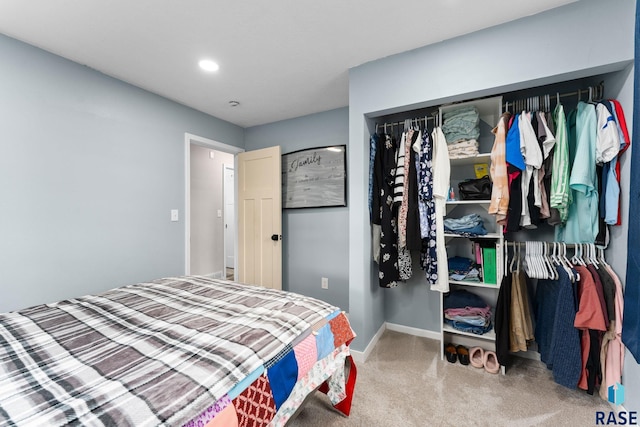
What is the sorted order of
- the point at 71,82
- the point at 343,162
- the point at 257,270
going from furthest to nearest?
1. the point at 257,270
2. the point at 343,162
3. the point at 71,82

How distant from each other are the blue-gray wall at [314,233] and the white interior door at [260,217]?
20 cm

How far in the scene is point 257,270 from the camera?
3.32 m

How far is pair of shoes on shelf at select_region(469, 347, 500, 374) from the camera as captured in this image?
1964 millimetres

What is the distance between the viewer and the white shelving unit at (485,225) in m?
1.99

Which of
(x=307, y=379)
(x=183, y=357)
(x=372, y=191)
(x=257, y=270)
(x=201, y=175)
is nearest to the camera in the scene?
(x=183, y=357)

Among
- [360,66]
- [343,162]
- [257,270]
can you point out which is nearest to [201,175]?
[257,270]

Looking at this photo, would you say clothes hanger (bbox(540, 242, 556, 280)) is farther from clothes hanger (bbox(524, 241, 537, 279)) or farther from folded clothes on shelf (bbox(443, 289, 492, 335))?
folded clothes on shelf (bbox(443, 289, 492, 335))

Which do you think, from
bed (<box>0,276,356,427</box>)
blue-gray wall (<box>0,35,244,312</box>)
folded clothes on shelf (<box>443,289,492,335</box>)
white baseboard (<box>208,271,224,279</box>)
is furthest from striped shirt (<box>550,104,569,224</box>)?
white baseboard (<box>208,271,224,279</box>)

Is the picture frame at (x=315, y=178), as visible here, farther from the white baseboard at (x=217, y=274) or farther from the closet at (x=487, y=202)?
the white baseboard at (x=217, y=274)

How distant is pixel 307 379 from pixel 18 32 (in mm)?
2738

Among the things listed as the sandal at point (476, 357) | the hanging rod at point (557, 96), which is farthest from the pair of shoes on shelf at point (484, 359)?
the hanging rod at point (557, 96)

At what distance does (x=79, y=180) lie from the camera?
204 centimetres

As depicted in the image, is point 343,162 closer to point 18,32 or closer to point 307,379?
point 307,379

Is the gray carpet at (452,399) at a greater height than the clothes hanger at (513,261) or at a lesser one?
lesser
